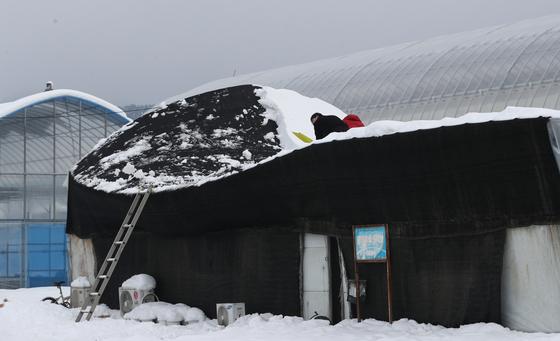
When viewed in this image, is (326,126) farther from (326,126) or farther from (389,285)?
(389,285)

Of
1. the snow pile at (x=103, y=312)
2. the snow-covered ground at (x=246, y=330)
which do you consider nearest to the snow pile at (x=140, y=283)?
the snow-covered ground at (x=246, y=330)

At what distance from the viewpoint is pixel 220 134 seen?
15719 mm

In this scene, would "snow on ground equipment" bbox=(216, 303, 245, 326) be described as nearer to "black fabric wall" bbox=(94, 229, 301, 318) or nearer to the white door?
"black fabric wall" bbox=(94, 229, 301, 318)

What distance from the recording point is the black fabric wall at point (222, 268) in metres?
12.5

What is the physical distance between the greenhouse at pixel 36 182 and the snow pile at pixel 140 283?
19.2 m

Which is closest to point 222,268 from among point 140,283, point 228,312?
point 228,312

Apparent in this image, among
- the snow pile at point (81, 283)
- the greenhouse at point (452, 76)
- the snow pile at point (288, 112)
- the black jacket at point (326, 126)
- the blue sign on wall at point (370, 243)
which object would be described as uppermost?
the greenhouse at point (452, 76)

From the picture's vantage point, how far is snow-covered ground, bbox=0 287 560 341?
1002 centimetres

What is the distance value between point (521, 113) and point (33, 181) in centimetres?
2653

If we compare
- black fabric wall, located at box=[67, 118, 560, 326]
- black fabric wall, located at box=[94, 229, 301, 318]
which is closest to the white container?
black fabric wall, located at box=[94, 229, 301, 318]

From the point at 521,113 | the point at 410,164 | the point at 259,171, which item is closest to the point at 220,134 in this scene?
the point at 259,171

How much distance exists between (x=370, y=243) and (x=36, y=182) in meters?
24.4

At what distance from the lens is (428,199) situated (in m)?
10.6

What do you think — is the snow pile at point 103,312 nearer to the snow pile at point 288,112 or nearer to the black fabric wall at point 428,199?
the black fabric wall at point 428,199
